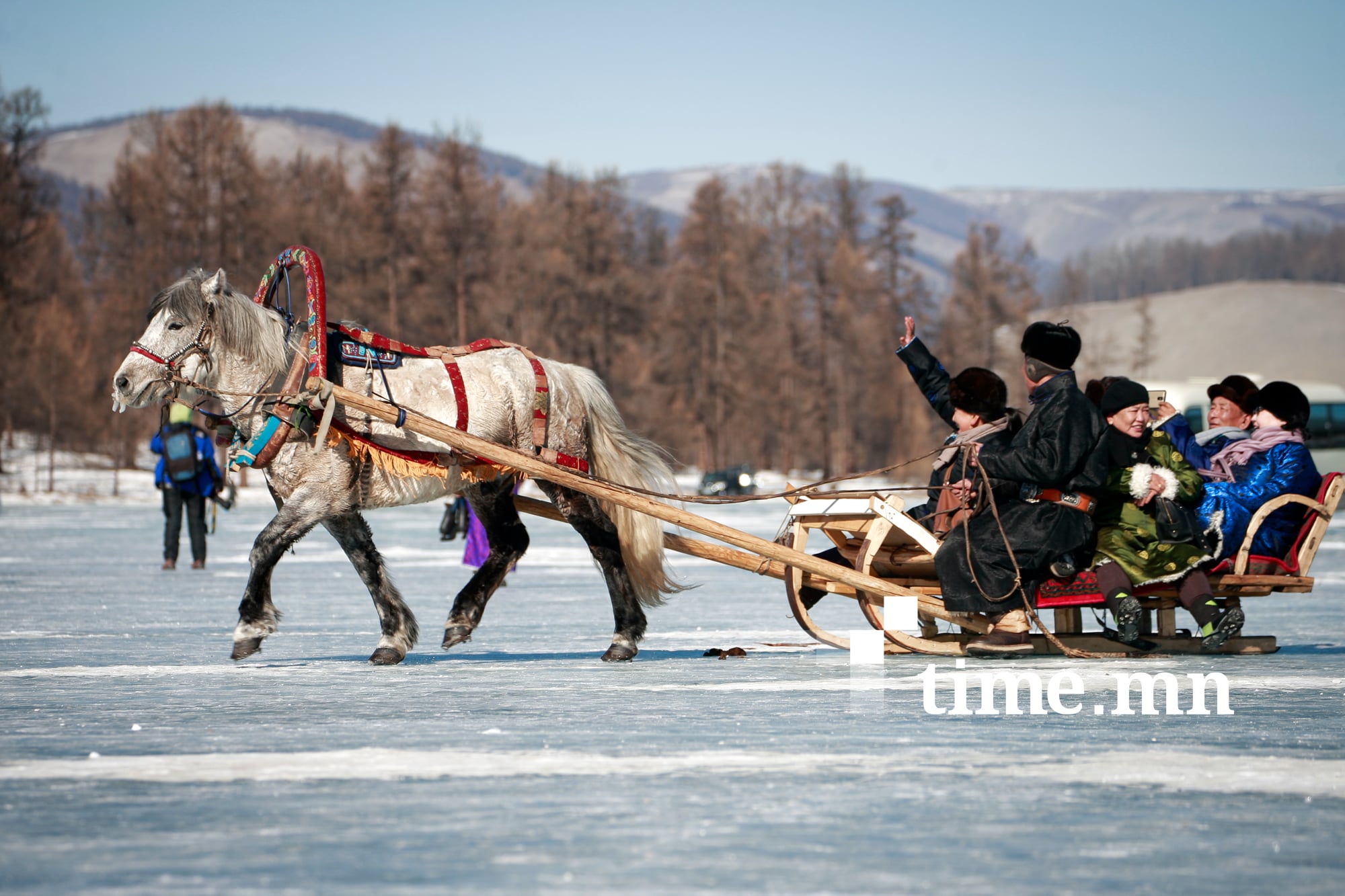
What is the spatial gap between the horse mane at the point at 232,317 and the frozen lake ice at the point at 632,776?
165 cm

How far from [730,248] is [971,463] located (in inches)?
2183

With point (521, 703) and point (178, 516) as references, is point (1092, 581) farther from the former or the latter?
point (178, 516)

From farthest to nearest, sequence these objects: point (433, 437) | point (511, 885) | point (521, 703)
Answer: point (433, 437)
point (521, 703)
point (511, 885)

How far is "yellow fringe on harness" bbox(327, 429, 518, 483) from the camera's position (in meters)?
7.80

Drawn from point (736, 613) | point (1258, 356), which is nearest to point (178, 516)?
point (736, 613)

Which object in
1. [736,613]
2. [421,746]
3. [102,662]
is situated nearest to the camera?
[421,746]

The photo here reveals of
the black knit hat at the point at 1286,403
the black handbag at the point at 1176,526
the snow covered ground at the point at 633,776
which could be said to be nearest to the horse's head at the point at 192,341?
the snow covered ground at the point at 633,776

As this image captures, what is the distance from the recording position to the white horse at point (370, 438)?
770cm

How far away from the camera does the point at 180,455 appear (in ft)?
50.5

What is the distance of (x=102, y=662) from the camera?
8.16m

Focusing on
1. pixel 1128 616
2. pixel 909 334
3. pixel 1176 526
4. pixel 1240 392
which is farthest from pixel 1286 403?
pixel 909 334

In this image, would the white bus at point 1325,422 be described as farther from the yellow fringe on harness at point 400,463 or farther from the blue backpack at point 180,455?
the yellow fringe on harness at point 400,463

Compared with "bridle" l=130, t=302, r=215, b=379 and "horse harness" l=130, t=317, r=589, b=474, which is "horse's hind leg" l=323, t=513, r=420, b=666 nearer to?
"horse harness" l=130, t=317, r=589, b=474

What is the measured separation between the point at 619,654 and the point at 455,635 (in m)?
1.09
